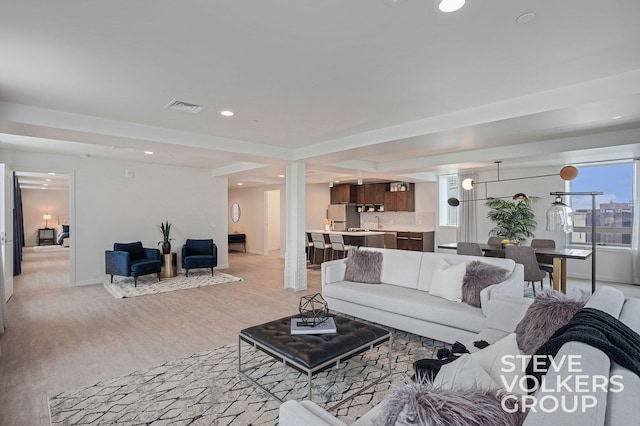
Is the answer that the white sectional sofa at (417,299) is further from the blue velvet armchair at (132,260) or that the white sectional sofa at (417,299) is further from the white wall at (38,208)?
the white wall at (38,208)

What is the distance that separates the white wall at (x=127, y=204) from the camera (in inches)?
256

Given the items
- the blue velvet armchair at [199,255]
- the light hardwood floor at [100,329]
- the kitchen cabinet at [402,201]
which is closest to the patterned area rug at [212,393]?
the light hardwood floor at [100,329]

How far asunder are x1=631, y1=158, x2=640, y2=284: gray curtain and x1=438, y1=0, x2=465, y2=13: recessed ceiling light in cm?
693

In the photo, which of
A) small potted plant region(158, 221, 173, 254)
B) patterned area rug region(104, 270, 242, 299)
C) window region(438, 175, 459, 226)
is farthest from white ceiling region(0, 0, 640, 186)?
window region(438, 175, 459, 226)

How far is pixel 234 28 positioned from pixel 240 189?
35.7 feet

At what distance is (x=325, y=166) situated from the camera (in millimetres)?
6719

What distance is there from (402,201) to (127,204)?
23.8ft

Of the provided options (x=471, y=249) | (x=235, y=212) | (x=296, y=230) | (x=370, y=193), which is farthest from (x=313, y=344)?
(x=235, y=212)

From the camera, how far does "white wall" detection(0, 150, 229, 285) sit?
6.50 metres

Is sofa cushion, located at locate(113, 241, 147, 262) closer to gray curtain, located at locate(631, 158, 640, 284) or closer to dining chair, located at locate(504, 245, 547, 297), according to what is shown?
dining chair, located at locate(504, 245, 547, 297)

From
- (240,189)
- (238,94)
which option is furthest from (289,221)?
(240,189)

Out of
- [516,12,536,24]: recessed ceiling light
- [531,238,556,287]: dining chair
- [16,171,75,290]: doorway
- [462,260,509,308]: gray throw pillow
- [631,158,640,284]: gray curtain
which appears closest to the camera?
[516,12,536,24]: recessed ceiling light

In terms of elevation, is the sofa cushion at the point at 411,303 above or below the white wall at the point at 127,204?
below

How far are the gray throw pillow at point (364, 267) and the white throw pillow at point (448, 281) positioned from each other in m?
0.81
